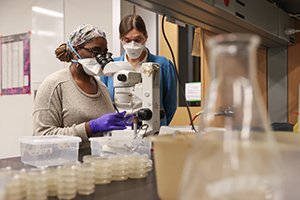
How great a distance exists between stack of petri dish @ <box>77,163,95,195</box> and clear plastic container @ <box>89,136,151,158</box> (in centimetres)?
37

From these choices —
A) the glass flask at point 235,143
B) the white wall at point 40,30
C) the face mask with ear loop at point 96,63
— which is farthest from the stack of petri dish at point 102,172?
the white wall at point 40,30

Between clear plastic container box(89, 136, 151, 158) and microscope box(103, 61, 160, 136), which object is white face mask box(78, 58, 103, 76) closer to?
microscope box(103, 61, 160, 136)

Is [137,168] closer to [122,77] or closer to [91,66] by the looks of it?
[122,77]

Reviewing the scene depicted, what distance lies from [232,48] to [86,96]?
1425 mm

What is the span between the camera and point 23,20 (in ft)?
10.5

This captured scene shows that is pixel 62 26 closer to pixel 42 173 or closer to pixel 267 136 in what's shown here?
pixel 42 173

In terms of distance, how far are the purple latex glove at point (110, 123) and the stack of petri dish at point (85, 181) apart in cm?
71

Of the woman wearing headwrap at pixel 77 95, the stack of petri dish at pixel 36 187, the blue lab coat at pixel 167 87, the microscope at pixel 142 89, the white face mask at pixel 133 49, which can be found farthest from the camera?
the blue lab coat at pixel 167 87

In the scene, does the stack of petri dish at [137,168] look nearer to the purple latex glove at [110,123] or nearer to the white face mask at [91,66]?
the purple latex glove at [110,123]

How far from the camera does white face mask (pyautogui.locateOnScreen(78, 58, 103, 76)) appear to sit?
1520mm

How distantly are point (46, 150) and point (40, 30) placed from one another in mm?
2305

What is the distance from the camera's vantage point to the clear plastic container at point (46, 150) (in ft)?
3.16

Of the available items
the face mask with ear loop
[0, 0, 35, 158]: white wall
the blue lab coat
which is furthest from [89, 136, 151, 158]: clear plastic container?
[0, 0, 35, 158]: white wall

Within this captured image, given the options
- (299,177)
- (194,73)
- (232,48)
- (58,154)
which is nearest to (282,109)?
(194,73)
